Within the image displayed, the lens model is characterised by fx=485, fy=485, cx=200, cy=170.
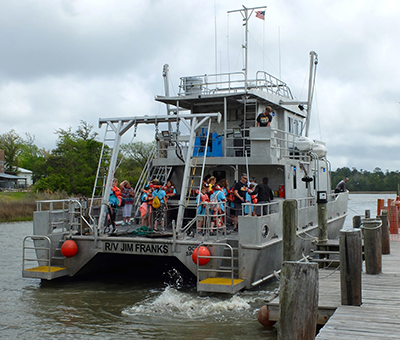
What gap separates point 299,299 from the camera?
5.29 meters

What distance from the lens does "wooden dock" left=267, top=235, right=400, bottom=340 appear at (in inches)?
209

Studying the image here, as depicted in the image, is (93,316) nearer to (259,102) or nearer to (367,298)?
(367,298)

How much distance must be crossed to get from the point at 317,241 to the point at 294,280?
683 centimetres

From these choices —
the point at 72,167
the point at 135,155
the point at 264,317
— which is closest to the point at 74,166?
the point at 72,167

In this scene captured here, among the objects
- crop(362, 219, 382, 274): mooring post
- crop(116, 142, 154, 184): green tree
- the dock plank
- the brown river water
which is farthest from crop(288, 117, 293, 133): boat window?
crop(116, 142, 154, 184): green tree

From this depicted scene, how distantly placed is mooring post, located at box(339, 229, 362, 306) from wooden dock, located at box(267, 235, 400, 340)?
161 millimetres

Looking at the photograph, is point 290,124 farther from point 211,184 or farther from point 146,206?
point 146,206

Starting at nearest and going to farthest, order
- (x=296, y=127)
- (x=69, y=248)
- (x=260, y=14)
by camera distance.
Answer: (x=69, y=248) < (x=260, y=14) < (x=296, y=127)

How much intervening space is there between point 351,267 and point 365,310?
57 cm

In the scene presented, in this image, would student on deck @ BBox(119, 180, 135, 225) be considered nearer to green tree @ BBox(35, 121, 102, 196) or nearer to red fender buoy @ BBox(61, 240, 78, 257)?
red fender buoy @ BBox(61, 240, 78, 257)

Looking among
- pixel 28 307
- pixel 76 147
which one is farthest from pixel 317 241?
pixel 76 147

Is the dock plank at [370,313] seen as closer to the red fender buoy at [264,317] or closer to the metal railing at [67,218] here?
the red fender buoy at [264,317]

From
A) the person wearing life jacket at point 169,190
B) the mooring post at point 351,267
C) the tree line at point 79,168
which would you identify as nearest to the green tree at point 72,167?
the tree line at point 79,168

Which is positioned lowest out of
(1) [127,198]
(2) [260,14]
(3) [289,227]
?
(3) [289,227]
